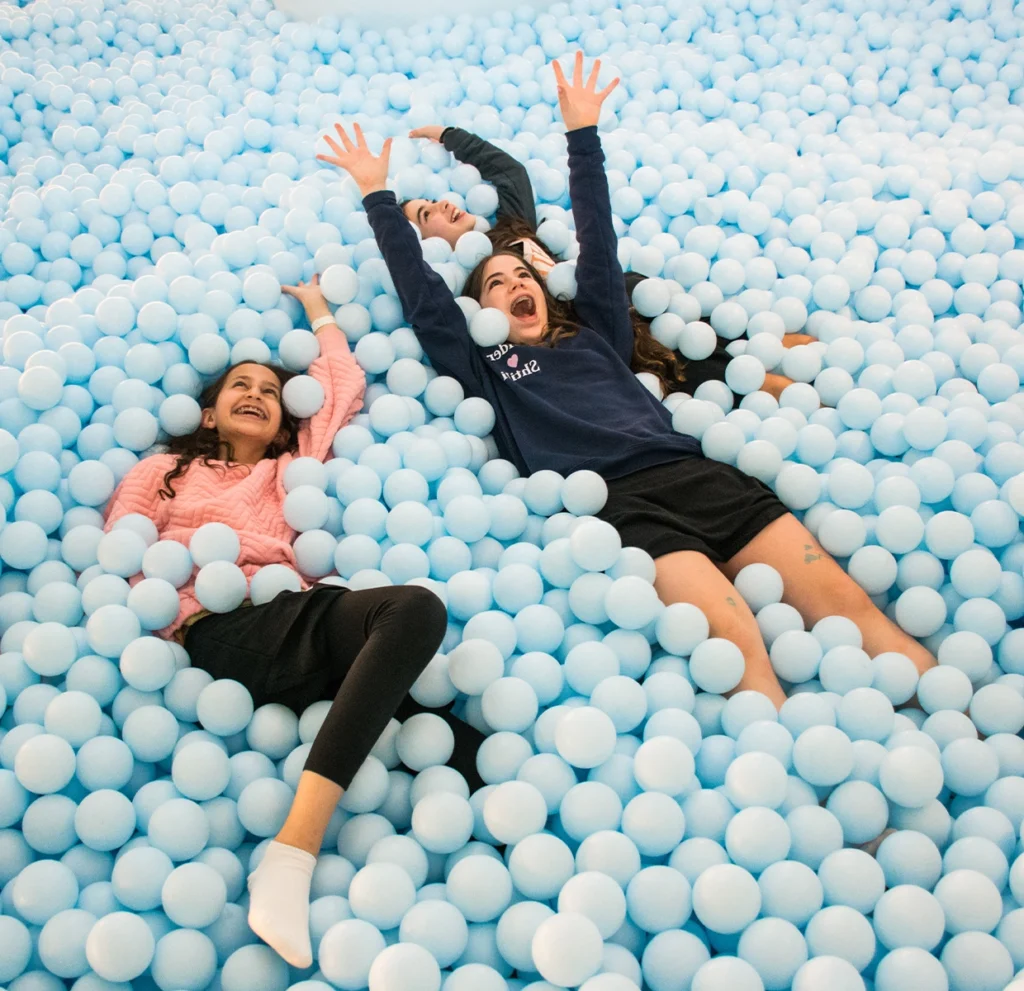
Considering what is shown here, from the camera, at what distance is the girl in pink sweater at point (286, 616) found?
1.13 metres

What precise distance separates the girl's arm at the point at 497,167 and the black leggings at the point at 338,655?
→ 1201mm

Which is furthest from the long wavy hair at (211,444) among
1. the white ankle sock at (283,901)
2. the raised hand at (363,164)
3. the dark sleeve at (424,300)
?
the white ankle sock at (283,901)

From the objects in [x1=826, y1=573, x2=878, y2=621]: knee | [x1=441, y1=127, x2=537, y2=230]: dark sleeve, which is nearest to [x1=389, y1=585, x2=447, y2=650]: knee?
[x1=826, y1=573, x2=878, y2=621]: knee

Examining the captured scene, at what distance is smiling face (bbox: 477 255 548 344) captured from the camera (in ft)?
6.24

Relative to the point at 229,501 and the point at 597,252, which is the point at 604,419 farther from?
the point at 229,501

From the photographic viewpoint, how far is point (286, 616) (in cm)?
135

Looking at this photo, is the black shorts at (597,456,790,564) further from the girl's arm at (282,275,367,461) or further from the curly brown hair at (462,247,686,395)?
the girl's arm at (282,275,367,461)

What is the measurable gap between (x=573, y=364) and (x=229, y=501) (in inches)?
27.7

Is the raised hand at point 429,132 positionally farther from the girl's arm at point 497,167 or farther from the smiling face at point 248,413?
the smiling face at point 248,413

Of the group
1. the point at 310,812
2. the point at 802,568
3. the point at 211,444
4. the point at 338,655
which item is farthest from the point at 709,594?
the point at 211,444

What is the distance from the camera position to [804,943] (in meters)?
1.05

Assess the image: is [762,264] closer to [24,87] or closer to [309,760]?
[309,760]

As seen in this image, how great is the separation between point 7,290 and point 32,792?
4.06 ft

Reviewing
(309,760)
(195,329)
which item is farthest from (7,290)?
(309,760)
